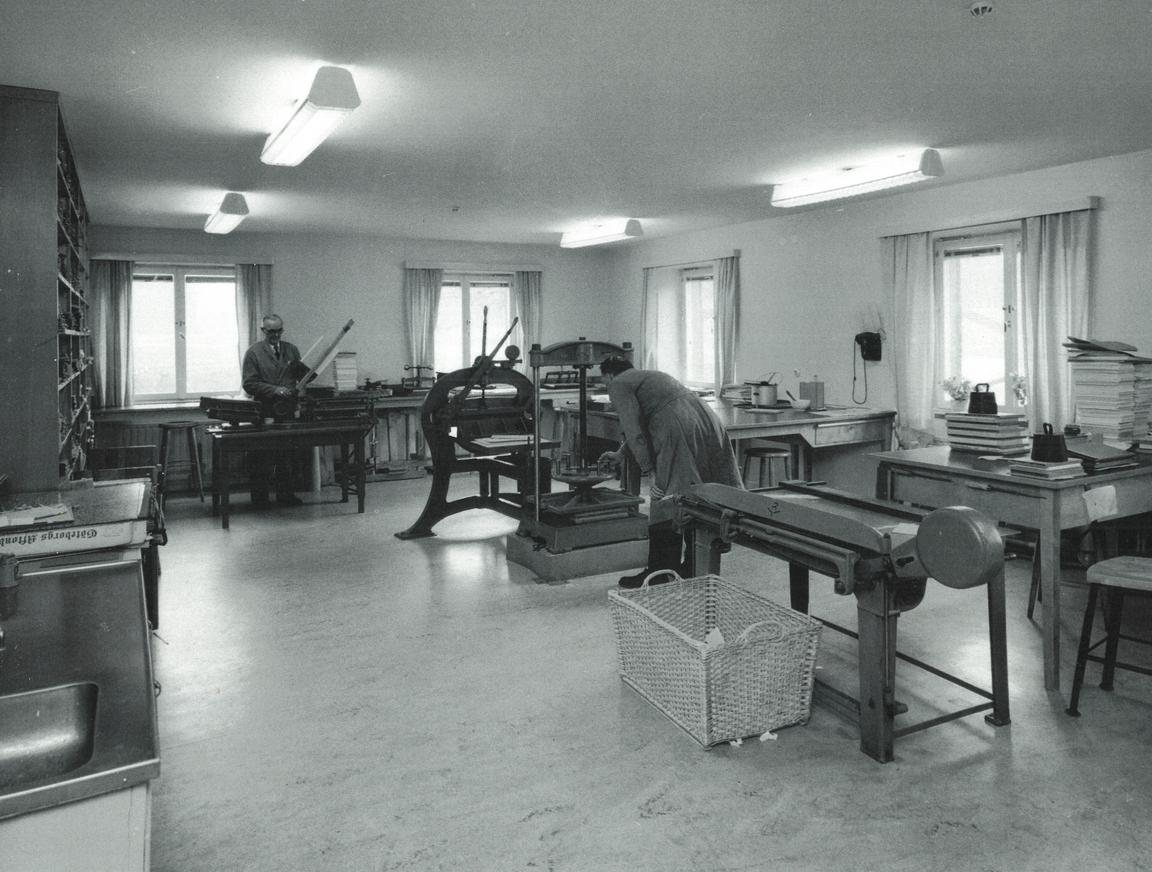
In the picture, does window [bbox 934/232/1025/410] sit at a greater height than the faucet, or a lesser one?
greater

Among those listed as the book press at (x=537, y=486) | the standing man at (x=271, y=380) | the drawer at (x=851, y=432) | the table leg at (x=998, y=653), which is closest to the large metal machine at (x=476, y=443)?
the book press at (x=537, y=486)

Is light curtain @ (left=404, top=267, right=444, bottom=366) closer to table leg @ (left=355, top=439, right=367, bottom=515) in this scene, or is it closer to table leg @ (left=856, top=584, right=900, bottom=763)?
table leg @ (left=355, top=439, right=367, bottom=515)

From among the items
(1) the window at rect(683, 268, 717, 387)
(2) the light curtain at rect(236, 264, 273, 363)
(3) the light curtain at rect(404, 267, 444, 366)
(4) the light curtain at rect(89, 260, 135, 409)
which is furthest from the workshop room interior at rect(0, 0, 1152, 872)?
(3) the light curtain at rect(404, 267, 444, 366)

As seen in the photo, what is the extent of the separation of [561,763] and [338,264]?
25.5 ft

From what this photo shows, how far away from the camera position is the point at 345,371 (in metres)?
9.08

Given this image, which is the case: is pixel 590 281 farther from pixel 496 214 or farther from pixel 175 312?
pixel 175 312

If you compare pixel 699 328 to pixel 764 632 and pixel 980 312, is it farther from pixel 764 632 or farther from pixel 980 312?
pixel 764 632

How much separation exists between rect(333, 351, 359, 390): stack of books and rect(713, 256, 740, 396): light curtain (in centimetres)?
400

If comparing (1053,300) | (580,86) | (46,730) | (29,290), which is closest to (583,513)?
(580,86)

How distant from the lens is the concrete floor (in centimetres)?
235

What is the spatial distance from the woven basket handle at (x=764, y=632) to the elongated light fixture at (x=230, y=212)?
18.9 ft

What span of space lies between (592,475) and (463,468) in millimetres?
1549

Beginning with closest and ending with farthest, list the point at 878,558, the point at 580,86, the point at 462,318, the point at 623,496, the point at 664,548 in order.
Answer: the point at 878,558 < the point at 580,86 < the point at 664,548 < the point at 623,496 < the point at 462,318

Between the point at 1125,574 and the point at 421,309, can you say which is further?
the point at 421,309
